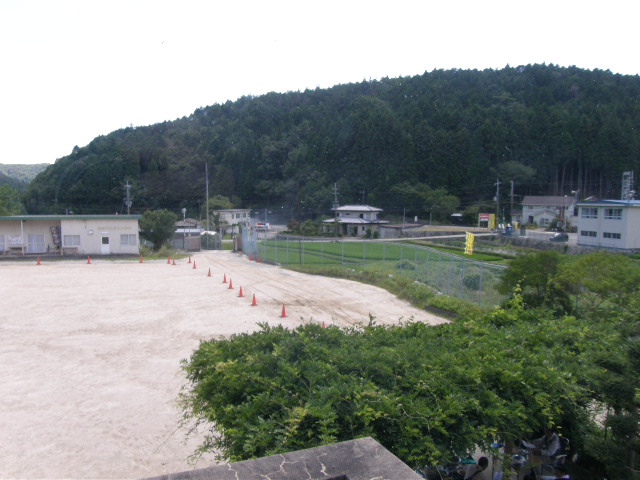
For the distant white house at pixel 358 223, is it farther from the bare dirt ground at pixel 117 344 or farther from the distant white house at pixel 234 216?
the bare dirt ground at pixel 117 344

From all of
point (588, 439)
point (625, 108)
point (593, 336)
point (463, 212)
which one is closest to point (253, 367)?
point (588, 439)

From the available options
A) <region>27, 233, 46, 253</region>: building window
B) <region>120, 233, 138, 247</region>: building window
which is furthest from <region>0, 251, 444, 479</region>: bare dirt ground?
<region>120, 233, 138, 247</region>: building window

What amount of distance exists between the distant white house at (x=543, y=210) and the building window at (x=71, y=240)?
205 feet

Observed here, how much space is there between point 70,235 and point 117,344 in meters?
28.9

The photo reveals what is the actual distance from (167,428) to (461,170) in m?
83.4

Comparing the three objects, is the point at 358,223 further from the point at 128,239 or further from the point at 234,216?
the point at 128,239

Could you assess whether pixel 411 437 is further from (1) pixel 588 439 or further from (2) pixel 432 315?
(2) pixel 432 315

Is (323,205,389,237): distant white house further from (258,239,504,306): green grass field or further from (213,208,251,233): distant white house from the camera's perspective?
(258,239,504,306): green grass field

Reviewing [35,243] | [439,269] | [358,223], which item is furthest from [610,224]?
[35,243]

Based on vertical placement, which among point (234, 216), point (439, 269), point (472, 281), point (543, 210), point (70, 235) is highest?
point (543, 210)

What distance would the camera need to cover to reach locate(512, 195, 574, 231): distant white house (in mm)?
71188

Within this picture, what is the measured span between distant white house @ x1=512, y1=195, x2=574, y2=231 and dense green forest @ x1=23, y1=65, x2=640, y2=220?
6.90m

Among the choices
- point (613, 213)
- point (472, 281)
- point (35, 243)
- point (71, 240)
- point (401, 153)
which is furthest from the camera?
point (401, 153)

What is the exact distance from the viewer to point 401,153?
88.4m
